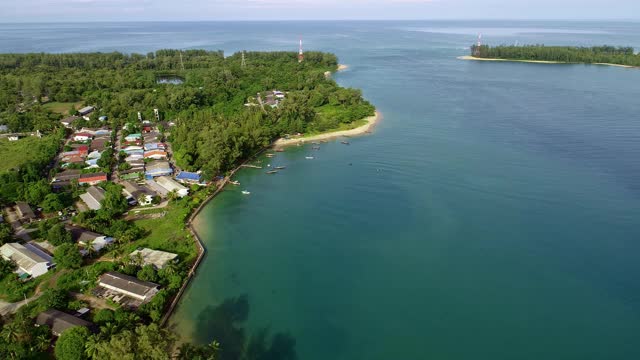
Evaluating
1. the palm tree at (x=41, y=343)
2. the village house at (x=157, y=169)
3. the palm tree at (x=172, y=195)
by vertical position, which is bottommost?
the palm tree at (x=41, y=343)

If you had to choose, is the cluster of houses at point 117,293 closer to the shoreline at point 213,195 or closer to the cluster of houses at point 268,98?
the shoreline at point 213,195

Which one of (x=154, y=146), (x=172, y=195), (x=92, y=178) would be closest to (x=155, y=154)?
(x=154, y=146)

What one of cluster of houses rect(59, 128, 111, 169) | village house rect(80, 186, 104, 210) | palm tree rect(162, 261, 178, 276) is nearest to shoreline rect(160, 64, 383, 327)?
palm tree rect(162, 261, 178, 276)

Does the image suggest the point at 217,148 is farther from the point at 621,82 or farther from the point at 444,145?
the point at 621,82

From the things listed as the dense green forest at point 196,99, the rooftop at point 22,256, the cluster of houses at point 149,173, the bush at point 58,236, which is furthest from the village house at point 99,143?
the rooftop at point 22,256

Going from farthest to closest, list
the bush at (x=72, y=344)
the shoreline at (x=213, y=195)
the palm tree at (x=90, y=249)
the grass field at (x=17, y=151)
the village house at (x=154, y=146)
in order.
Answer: the village house at (x=154, y=146) < the grass field at (x=17, y=151) < the palm tree at (x=90, y=249) < the shoreline at (x=213, y=195) < the bush at (x=72, y=344)

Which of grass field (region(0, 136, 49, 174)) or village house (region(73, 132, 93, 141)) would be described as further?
village house (region(73, 132, 93, 141))

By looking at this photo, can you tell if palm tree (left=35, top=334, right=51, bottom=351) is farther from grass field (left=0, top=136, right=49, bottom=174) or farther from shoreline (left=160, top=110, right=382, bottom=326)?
grass field (left=0, top=136, right=49, bottom=174)
